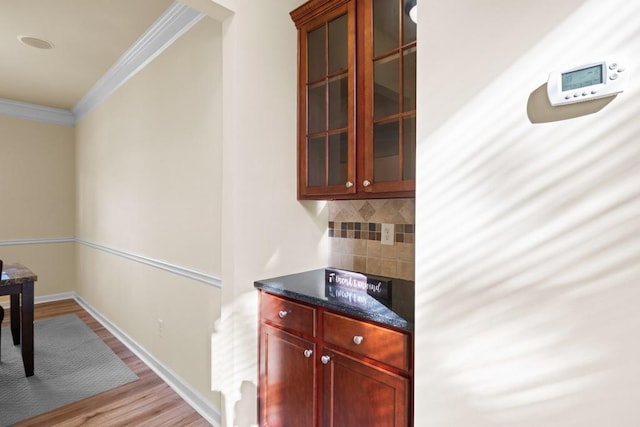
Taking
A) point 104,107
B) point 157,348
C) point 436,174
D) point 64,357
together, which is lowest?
point 64,357

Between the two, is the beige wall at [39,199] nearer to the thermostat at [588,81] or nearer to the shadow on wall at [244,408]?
the shadow on wall at [244,408]

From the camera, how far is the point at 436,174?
0.99 metres

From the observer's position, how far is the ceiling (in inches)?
88.3

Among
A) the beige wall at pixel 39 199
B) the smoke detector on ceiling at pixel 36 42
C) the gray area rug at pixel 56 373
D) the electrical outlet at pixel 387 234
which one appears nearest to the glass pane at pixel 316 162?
the electrical outlet at pixel 387 234

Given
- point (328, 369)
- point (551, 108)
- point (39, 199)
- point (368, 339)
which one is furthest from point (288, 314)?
point (39, 199)

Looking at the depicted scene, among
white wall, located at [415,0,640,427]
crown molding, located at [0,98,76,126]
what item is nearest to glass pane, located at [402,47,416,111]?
white wall, located at [415,0,640,427]

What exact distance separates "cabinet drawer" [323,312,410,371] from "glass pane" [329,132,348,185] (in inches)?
26.6

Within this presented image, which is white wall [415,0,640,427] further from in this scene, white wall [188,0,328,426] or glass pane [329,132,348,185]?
white wall [188,0,328,426]

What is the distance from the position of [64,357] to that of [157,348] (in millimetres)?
1019

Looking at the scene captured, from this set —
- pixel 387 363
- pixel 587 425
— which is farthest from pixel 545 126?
pixel 387 363

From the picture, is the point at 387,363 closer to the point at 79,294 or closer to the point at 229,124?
the point at 229,124

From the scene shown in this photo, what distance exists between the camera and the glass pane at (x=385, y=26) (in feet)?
4.86

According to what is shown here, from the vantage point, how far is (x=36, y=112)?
14.4ft

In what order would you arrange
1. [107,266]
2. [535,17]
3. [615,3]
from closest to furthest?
[615,3], [535,17], [107,266]
